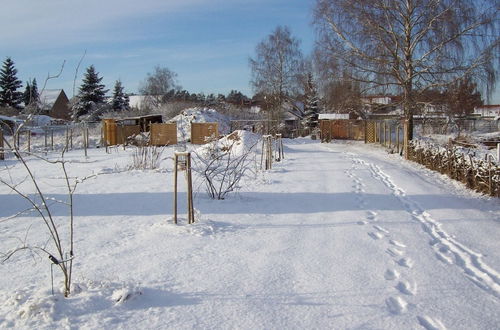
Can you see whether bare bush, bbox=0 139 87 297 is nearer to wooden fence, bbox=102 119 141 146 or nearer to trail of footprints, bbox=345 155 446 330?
trail of footprints, bbox=345 155 446 330

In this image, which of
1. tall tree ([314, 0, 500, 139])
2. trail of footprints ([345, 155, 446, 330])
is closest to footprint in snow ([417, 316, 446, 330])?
trail of footprints ([345, 155, 446, 330])

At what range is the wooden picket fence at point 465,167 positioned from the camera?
8.58 meters

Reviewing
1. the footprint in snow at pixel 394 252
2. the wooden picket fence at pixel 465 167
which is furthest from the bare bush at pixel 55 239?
the wooden picket fence at pixel 465 167

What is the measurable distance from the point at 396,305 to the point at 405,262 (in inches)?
43.7

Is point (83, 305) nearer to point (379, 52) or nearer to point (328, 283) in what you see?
point (328, 283)

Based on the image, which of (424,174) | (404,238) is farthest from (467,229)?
(424,174)

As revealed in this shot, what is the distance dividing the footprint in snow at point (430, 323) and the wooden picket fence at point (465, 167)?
6.56 meters

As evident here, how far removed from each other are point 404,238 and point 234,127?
A: 27.6 meters

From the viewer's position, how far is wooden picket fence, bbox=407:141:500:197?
8.58m

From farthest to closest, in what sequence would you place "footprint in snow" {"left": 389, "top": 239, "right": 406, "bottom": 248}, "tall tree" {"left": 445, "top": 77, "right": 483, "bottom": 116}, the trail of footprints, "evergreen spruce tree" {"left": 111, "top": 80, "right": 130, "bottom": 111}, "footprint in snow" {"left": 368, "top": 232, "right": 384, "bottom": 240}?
"evergreen spruce tree" {"left": 111, "top": 80, "right": 130, "bottom": 111}
"tall tree" {"left": 445, "top": 77, "right": 483, "bottom": 116}
"footprint in snow" {"left": 368, "top": 232, "right": 384, "bottom": 240}
"footprint in snow" {"left": 389, "top": 239, "right": 406, "bottom": 248}
the trail of footprints

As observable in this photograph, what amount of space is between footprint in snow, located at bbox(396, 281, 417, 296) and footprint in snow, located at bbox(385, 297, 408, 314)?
17 centimetres

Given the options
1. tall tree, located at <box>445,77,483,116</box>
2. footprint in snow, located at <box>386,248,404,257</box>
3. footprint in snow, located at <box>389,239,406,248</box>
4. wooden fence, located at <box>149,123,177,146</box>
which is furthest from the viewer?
wooden fence, located at <box>149,123,177,146</box>

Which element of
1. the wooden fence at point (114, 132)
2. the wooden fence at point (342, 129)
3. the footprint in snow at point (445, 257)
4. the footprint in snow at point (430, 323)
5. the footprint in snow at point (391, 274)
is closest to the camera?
the footprint in snow at point (430, 323)

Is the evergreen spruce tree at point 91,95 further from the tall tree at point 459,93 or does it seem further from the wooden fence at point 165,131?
the tall tree at point 459,93
